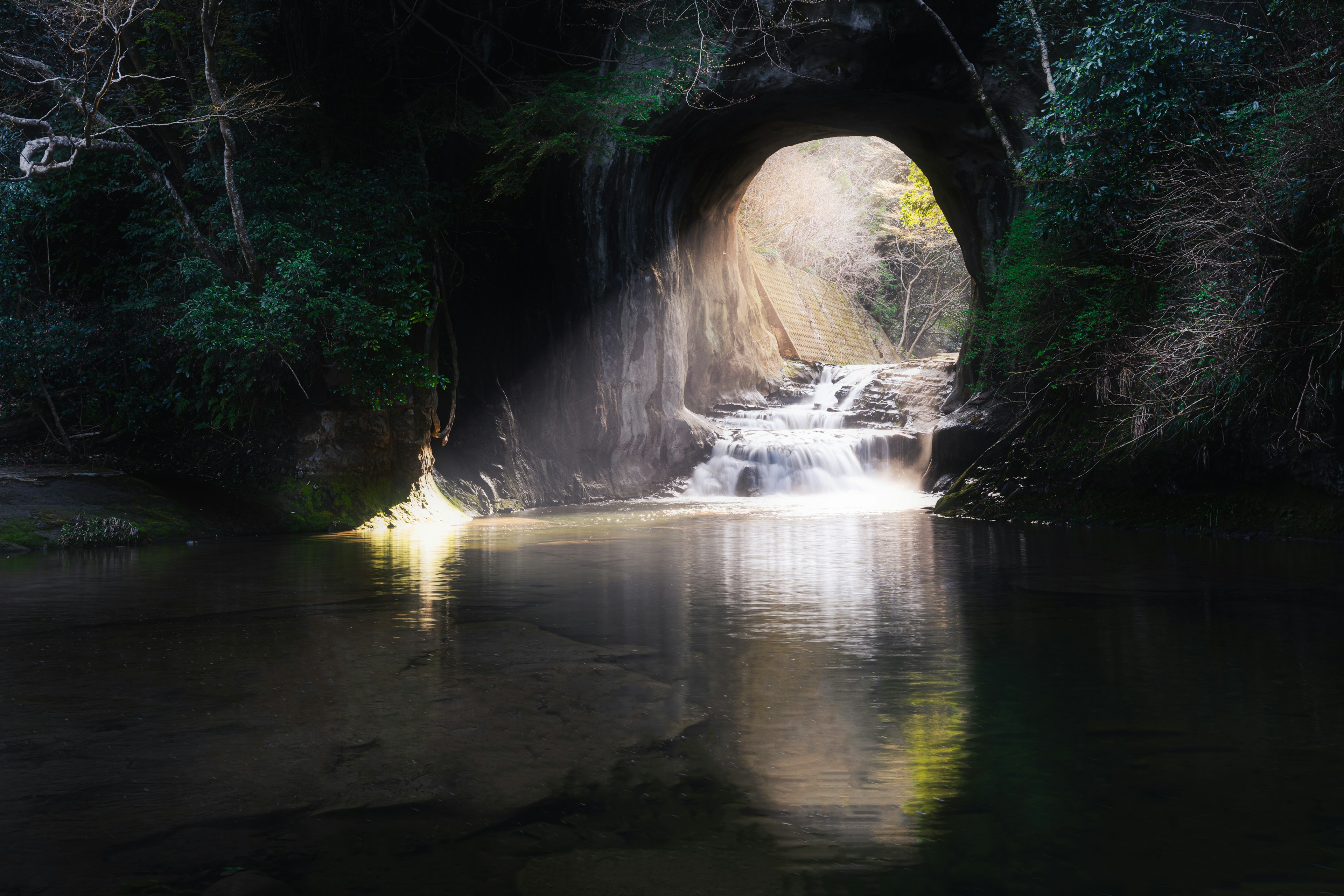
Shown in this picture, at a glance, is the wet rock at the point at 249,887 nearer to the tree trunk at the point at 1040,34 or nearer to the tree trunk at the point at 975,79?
the tree trunk at the point at 1040,34

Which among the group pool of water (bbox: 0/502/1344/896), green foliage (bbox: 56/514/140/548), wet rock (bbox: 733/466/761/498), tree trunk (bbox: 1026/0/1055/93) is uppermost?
tree trunk (bbox: 1026/0/1055/93)

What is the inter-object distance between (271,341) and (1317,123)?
10.8 meters

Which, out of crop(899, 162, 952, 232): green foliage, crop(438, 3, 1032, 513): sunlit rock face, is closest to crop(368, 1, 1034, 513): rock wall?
crop(438, 3, 1032, 513): sunlit rock face

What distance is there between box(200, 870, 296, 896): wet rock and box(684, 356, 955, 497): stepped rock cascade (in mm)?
18733

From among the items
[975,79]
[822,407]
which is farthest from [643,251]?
[822,407]

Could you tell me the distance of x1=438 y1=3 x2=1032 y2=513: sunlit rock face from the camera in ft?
54.3

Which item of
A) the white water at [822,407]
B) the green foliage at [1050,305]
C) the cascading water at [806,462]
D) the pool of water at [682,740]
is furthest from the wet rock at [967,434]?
the pool of water at [682,740]

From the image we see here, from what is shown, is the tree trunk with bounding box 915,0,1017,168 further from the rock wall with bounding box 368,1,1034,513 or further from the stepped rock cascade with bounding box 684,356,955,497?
the stepped rock cascade with bounding box 684,356,955,497

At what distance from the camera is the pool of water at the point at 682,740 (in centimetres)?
200

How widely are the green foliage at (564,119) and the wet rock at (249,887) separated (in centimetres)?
1270

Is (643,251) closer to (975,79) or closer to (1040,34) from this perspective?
(975,79)

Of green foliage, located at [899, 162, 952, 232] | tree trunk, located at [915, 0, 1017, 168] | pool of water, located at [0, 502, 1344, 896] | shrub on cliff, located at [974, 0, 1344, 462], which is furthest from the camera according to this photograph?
green foliage, located at [899, 162, 952, 232]

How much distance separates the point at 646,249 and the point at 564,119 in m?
5.50

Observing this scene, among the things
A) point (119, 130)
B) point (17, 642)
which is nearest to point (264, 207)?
point (119, 130)
